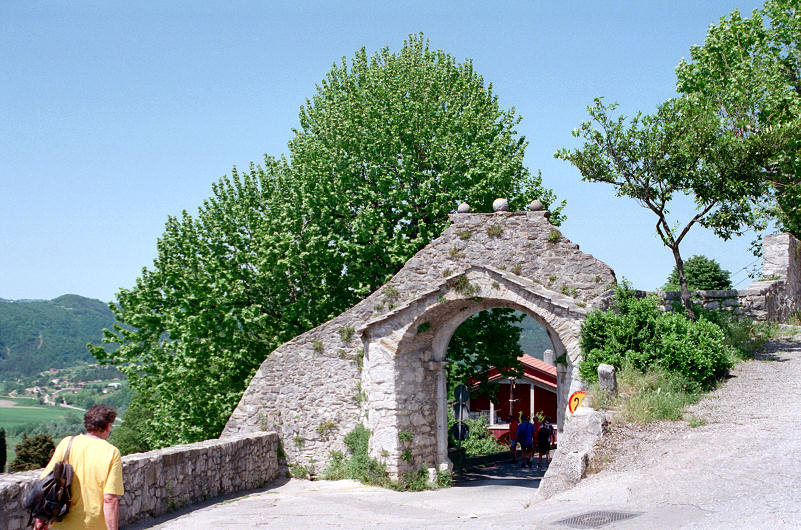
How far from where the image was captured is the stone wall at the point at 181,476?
8.18 metres

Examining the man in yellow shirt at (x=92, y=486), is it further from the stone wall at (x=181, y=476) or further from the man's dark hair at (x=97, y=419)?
the stone wall at (x=181, y=476)

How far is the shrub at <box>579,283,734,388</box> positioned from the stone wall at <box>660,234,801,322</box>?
10.3ft

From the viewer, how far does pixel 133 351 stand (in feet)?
77.6

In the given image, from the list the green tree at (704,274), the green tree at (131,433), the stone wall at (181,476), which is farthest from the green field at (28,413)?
the stone wall at (181,476)

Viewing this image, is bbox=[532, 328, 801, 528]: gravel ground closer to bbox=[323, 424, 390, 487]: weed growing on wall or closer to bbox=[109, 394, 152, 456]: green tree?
bbox=[323, 424, 390, 487]: weed growing on wall

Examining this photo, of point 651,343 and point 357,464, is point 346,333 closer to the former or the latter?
point 357,464

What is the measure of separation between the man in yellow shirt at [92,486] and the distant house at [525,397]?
29.3 m

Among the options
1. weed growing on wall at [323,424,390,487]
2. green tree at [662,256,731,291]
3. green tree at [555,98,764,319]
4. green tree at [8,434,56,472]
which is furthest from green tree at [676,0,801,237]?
green tree at [8,434,56,472]

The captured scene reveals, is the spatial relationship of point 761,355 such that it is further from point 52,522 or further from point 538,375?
point 538,375

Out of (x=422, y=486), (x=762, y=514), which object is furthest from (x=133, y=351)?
(x=762, y=514)

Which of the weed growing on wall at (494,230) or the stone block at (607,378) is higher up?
the weed growing on wall at (494,230)

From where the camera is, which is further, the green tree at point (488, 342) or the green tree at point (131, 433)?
the green tree at point (131, 433)

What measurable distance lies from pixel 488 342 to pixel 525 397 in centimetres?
1553

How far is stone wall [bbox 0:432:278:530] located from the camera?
322 inches
